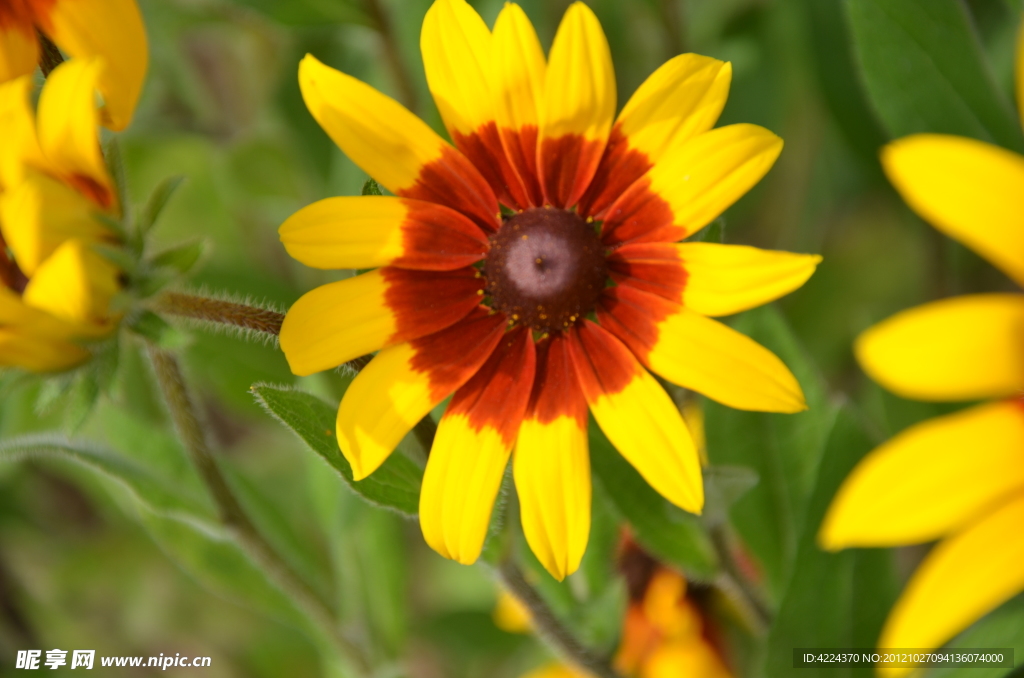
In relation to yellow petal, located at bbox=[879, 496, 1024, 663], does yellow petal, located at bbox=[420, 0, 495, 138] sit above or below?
above

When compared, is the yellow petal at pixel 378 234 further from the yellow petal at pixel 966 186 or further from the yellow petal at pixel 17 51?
the yellow petal at pixel 966 186

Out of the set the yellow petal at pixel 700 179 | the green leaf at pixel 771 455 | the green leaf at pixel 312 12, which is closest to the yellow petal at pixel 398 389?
the yellow petal at pixel 700 179

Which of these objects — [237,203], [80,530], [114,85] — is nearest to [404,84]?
[237,203]

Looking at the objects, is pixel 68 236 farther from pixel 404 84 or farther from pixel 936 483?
pixel 404 84

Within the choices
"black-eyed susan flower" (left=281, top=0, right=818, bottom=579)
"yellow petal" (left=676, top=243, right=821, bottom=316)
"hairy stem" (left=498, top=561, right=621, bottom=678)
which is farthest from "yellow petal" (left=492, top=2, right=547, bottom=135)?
"hairy stem" (left=498, top=561, right=621, bottom=678)

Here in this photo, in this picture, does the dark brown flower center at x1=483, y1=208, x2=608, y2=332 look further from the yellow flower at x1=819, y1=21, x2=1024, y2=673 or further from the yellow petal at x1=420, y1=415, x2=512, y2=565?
the yellow flower at x1=819, y1=21, x2=1024, y2=673

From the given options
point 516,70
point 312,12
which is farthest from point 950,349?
point 312,12

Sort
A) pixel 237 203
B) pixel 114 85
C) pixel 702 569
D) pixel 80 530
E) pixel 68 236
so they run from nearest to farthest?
pixel 68 236 < pixel 114 85 < pixel 702 569 < pixel 237 203 < pixel 80 530
